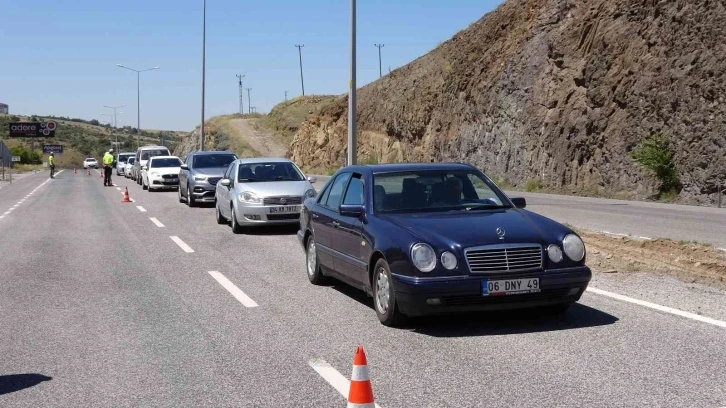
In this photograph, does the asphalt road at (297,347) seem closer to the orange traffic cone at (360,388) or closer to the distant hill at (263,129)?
the orange traffic cone at (360,388)

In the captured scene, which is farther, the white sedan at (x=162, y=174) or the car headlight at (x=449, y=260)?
the white sedan at (x=162, y=174)

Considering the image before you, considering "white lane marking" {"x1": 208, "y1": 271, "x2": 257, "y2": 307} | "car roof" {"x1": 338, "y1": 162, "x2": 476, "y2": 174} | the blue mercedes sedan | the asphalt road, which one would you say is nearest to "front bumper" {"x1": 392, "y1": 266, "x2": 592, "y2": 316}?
the blue mercedes sedan

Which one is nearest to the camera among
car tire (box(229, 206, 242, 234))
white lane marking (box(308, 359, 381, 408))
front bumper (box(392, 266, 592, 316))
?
white lane marking (box(308, 359, 381, 408))

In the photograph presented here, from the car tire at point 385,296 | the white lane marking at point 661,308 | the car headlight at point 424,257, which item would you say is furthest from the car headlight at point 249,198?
the car headlight at point 424,257

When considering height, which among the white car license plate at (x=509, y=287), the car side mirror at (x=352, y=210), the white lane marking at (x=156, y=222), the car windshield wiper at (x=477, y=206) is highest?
the car windshield wiper at (x=477, y=206)

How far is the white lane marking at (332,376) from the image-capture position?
5.66m

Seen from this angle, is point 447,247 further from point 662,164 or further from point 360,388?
point 662,164

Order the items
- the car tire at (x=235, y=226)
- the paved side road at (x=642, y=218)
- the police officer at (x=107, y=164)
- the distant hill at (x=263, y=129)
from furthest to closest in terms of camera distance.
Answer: the distant hill at (x=263, y=129) → the police officer at (x=107, y=164) → the car tire at (x=235, y=226) → the paved side road at (x=642, y=218)

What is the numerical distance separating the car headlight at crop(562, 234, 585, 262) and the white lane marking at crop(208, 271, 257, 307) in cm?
321

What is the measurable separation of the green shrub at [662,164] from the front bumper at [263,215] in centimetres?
1654

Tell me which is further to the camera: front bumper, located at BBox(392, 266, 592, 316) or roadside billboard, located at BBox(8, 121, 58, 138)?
roadside billboard, located at BBox(8, 121, 58, 138)

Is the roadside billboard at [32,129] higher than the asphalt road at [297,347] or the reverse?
higher

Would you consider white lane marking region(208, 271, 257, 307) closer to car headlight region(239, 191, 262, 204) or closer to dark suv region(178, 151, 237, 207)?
car headlight region(239, 191, 262, 204)

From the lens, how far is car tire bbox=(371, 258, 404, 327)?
24.8ft
